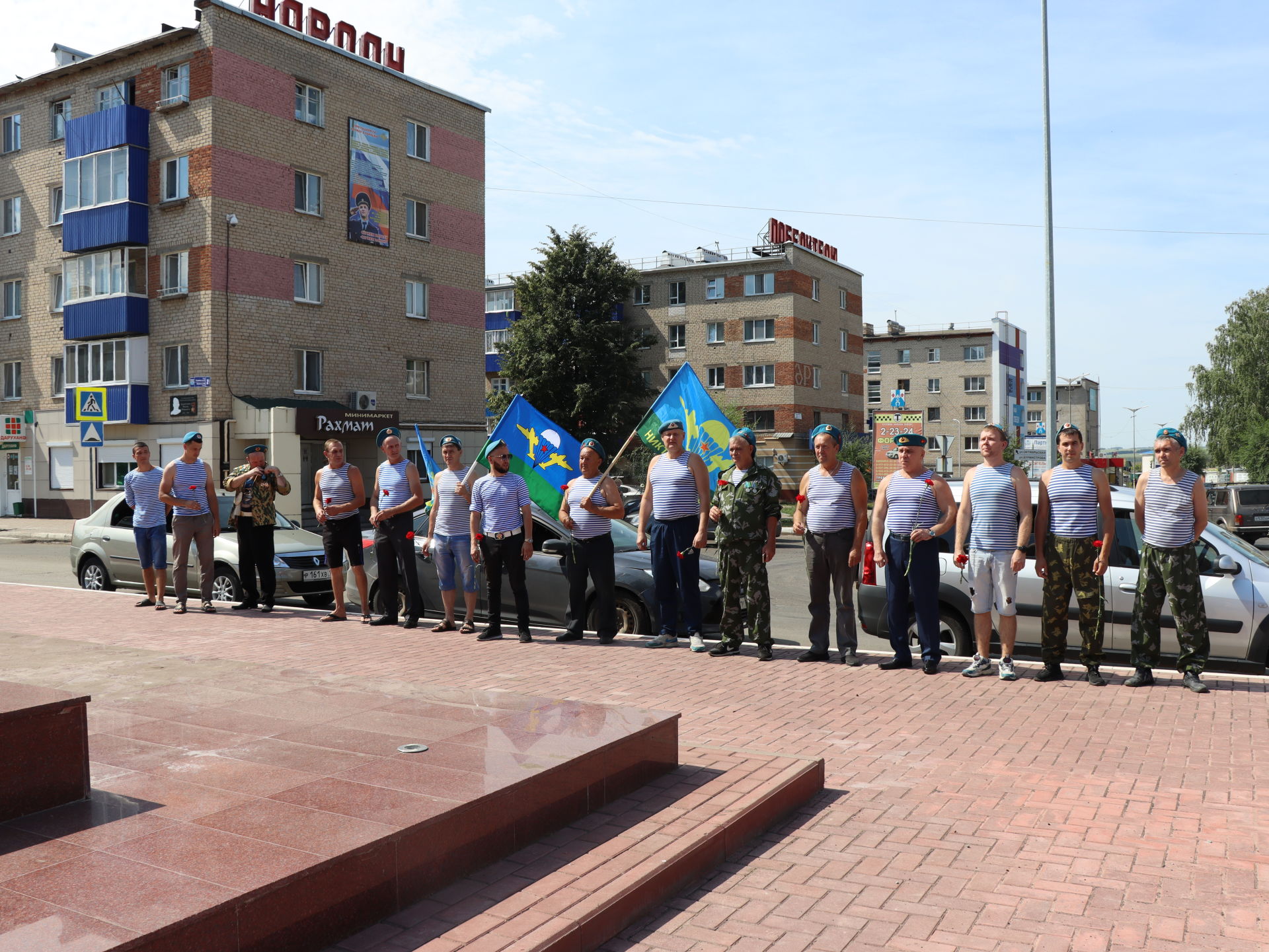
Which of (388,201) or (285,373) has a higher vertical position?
(388,201)

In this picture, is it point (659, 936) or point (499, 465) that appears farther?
point (499, 465)

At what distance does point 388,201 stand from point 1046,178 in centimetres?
2290

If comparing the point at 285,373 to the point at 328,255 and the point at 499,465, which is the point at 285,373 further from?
the point at 499,465

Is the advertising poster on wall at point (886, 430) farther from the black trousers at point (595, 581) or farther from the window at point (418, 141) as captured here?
the black trousers at point (595, 581)

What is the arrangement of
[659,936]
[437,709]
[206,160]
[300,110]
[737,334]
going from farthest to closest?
1. [737,334]
2. [300,110]
3. [206,160]
4. [437,709]
5. [659,936]

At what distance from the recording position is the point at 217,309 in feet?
106

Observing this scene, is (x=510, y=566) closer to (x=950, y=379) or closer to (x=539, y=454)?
(x=539, y=454)

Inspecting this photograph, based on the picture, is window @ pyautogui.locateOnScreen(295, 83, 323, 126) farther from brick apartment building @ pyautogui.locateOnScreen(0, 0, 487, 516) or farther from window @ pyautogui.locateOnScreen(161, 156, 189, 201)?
window @ pyautogui.locateOnScreen(161, 156, 189, 201)

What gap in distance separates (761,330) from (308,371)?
28.7m

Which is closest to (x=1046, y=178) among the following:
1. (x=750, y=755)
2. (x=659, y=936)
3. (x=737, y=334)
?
(x=750, y=755)

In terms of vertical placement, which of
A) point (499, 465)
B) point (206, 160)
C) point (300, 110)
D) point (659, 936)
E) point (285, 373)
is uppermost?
point (300, 110)

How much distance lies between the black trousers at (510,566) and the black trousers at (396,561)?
1.04m

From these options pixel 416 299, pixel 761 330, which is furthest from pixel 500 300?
pixel 416 299

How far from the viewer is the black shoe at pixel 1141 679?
25.8 feet
